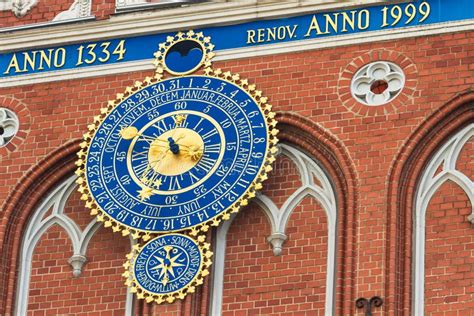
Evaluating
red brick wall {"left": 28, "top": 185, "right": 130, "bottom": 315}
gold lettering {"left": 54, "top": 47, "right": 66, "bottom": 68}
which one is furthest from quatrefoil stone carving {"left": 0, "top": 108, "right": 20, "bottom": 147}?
red brick wall {"left": 28, "top": 185, "right": 130, "bottom": 315}

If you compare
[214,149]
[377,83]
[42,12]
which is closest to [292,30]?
[377,83]

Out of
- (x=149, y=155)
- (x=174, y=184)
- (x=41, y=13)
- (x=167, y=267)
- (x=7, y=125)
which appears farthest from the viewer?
(x=41, y=13)

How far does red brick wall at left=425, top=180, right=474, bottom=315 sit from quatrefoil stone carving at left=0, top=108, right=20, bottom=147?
4.62 metres

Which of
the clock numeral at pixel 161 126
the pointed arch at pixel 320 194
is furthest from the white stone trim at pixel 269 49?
the pointed arch at pixel 320 194

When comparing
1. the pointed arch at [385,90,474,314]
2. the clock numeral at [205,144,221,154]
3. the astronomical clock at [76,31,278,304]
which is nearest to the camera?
the pointed arch at [385,90,474,314]

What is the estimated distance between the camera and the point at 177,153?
86.9 ft

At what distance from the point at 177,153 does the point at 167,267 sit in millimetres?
1281

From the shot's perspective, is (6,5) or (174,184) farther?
(6,5)

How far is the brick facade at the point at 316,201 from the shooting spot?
997 inches

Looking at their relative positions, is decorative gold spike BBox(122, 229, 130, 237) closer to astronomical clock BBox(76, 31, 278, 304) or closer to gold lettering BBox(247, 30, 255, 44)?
astronomical clock BBox(76, 31, 278, 304)

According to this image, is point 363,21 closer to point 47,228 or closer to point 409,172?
point 409,172

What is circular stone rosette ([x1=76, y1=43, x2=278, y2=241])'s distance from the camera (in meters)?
26.0

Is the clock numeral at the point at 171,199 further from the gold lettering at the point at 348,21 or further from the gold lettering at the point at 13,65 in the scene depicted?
the gold lettering at the point at 13,65

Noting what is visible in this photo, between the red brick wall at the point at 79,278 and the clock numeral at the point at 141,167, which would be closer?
the red brick wall at the point at 79,278
